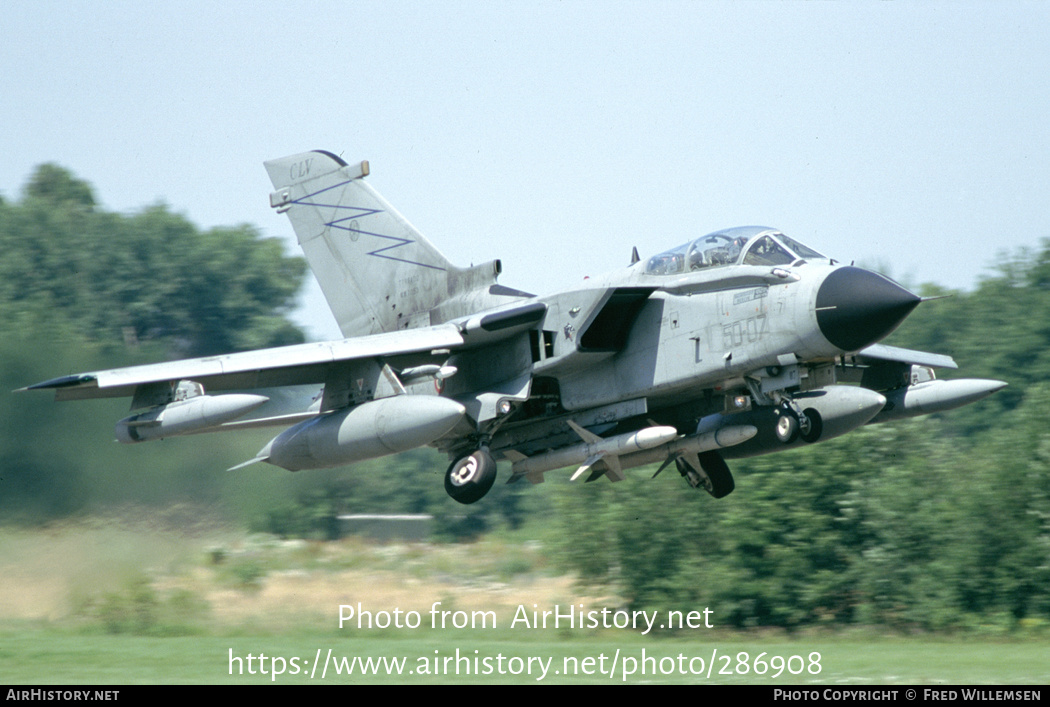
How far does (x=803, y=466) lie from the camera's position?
25078mm

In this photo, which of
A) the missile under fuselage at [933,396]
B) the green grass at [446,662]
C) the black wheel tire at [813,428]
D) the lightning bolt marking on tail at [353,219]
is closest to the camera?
the green grass at [446,662]

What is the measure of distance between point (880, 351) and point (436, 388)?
553 centimetres

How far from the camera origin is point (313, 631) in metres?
18.7

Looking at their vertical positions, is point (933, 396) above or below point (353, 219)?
below

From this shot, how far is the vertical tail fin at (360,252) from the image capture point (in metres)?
15.8

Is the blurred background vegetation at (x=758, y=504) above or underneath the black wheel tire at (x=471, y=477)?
underneath

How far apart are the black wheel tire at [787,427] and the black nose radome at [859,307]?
3.81 ft

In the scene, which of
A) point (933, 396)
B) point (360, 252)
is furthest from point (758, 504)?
point (360, 252)

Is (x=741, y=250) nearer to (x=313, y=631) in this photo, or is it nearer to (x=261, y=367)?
(x=261, y=367)

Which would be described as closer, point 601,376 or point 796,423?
point 796,423

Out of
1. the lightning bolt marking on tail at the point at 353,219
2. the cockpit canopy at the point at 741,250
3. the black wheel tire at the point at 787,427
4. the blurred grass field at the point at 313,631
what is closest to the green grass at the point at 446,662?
the blurred grass field at the point at 313,631

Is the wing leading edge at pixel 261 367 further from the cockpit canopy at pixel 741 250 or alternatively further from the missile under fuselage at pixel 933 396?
the missile under fuselage at pixel 933 396

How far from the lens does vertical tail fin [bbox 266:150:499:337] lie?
51.8 feet

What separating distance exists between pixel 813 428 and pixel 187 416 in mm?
6790
